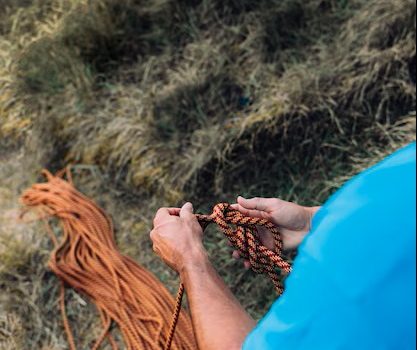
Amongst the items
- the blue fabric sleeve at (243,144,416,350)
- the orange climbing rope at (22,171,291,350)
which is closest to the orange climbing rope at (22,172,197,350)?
the orange climbing rope at (22,171,291,350)

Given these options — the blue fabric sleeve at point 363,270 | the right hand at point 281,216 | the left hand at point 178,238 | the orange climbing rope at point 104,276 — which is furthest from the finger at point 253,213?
the blue fabric sleeve at point 363,270

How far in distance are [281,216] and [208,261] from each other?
0.82 feet

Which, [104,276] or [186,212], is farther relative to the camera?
[104,276]

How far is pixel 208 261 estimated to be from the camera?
1815 millimetres

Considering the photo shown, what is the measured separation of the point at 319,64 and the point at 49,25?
1527 millimetres

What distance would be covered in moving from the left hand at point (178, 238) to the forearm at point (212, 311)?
23 millimetres

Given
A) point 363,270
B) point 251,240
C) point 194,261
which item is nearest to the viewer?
point 363,270

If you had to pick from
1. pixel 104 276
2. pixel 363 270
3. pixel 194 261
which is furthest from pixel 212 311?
pixel 104 276

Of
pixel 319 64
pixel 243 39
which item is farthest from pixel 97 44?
pixel 319 64

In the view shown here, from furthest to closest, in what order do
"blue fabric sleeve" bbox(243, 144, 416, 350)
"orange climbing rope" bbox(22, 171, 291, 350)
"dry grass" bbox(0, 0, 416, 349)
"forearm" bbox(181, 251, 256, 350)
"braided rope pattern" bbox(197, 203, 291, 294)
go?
"dry grass" bbox(0, 0, 416, 349), "orange climbing rope" bbox(22, 171, 291, 350), "braided rope pattern" bbox(197, 203, 291, 294), "forearm" bbox(181, 251, 256, 350), "blue fabric sleeve" bbox(243, 144, 416, 350)

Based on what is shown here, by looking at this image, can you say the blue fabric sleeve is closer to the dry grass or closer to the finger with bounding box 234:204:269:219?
the finger with bounding box 234:204:269:219

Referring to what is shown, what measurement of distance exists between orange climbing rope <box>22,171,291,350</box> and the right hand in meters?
0.38

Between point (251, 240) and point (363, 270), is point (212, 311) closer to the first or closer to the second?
point (251, 240)

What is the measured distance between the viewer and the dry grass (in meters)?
2.79
